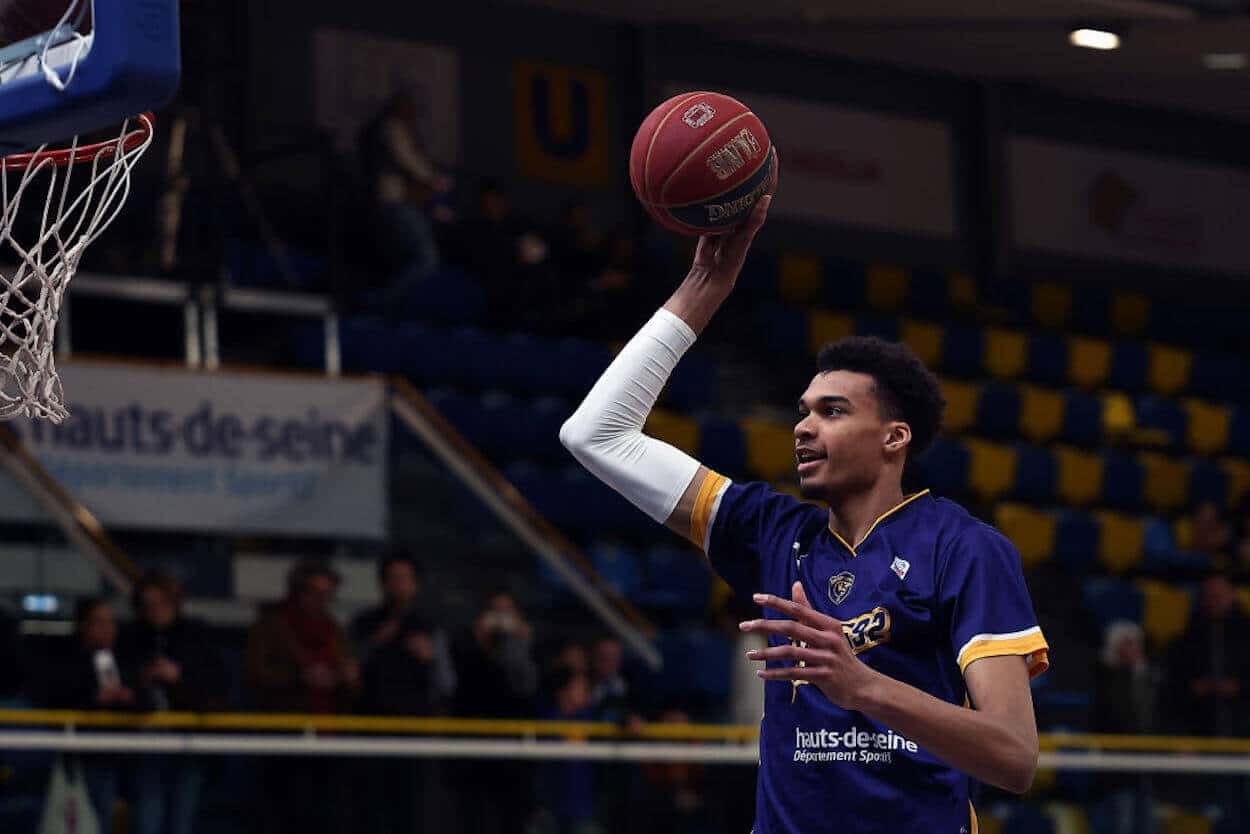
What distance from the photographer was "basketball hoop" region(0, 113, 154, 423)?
4.45 m

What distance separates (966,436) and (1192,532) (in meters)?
1.73

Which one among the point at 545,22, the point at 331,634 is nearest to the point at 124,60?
the point at 331,634

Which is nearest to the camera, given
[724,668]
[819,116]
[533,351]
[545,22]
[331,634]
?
[331,634]

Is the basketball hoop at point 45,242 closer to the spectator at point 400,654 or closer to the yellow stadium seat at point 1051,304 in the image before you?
the spectator at point 400,654

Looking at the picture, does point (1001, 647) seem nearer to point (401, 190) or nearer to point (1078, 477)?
point (401, 190)

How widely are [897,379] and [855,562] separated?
0.34 meters

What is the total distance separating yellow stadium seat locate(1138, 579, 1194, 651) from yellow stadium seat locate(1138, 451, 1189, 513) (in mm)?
1469

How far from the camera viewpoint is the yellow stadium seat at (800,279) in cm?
1603

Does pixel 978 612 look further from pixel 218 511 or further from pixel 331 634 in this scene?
pixel 218 511

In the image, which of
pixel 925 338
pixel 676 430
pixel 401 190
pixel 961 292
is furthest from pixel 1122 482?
pixel 401 190

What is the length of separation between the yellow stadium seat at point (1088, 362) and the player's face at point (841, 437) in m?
13.2

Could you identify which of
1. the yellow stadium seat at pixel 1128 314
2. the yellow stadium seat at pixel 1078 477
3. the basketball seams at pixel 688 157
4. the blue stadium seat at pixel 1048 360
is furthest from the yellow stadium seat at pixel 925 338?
the basketball seams at pixel 688 157

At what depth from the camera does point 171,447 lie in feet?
33.7

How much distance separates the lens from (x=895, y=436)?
13.3ft
